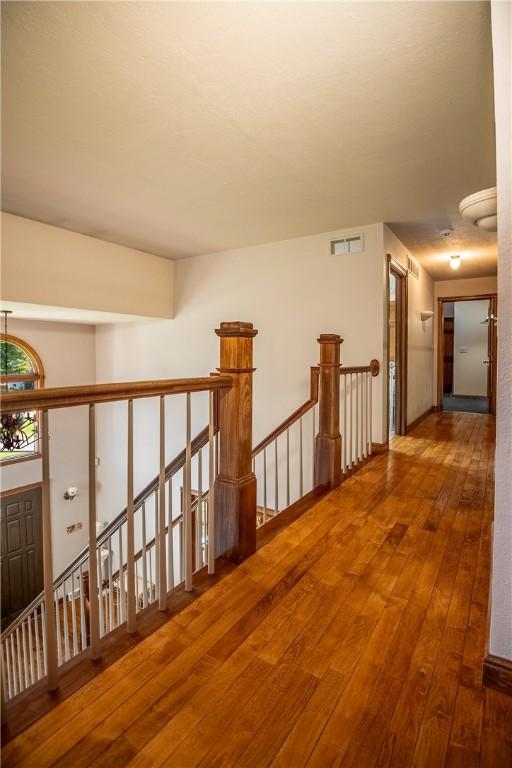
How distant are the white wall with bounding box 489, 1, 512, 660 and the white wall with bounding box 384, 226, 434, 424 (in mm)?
2952

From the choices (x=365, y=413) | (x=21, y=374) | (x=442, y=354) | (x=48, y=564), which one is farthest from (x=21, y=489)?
(x=442, y=354)

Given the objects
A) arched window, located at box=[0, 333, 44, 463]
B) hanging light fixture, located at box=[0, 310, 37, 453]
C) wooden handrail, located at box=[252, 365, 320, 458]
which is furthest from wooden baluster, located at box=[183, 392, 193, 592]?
arched window, located at box=[0, 333, 44, 463]

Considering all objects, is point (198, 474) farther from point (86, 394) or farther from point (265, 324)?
point (265, 324)

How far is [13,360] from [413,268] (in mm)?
5769

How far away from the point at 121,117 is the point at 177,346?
3423 mm

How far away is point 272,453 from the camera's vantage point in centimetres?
448

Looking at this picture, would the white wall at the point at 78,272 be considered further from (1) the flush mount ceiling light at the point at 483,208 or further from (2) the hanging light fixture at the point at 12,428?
(1) the flush mount ceiling light at the point at 483,208

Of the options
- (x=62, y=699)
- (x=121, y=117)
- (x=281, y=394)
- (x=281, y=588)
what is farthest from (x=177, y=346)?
(x=62, y=699)

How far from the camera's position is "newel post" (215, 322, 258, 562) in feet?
5.82

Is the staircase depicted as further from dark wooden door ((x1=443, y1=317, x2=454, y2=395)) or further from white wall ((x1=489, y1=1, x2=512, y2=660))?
dark wooden door ((x1=443, y1=317, x2=454, y2=395))

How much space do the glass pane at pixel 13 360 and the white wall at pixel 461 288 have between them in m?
6.60

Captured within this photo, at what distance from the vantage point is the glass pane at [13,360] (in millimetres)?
5570

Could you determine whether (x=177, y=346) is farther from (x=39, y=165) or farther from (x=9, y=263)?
(x=39, y=165)

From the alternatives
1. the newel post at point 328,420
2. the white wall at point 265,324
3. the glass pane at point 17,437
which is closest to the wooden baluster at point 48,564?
the newel post at point 328,420
